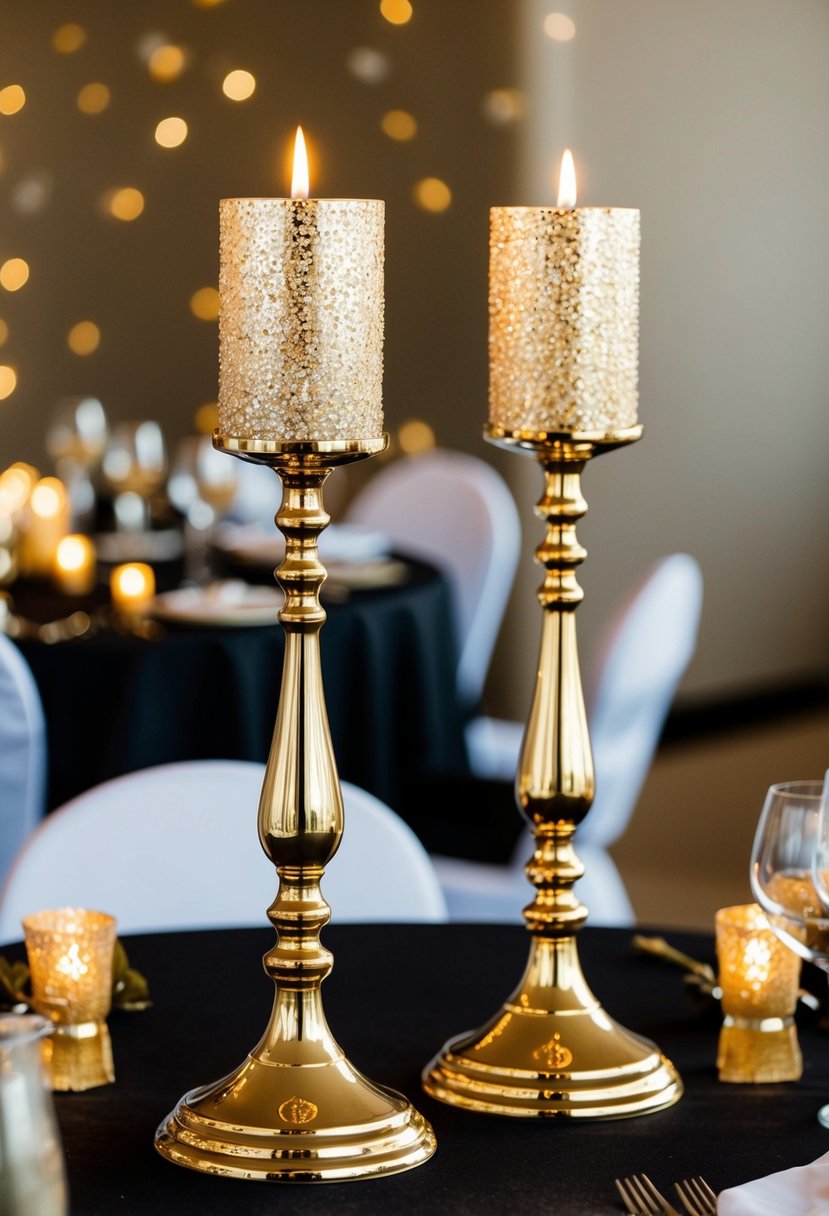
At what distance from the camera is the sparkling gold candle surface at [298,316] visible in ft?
2.93

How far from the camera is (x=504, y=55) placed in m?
4.91

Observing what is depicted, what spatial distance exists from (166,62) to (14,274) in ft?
2.41

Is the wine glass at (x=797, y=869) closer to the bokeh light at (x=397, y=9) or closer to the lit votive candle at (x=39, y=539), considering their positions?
the lit votive candle at (x=39, y=539)

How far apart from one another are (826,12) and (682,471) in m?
1.42

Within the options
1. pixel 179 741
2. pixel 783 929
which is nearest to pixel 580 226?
pixel 783 929

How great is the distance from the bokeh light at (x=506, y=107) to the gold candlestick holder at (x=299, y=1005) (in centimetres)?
418

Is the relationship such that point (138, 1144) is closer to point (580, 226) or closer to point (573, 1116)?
point (573, 1116)

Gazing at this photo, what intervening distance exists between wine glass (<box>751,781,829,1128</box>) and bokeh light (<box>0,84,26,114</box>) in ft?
14.1

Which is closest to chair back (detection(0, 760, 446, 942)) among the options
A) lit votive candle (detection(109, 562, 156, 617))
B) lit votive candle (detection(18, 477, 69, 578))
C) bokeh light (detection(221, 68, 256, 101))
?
lit votive candle (detection(109, 562, 156, 617))

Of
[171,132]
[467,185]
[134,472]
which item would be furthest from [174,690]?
[171,132]

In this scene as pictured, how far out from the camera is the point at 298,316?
2.95 feet

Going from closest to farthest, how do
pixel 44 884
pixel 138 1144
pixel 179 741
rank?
pixel 138 1144
pixel 44 884
pixel 179 741

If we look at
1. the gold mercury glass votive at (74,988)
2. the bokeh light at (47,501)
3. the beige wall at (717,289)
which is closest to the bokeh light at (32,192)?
the beige wall at (717,289)

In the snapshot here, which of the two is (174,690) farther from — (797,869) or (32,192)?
(32,192)
